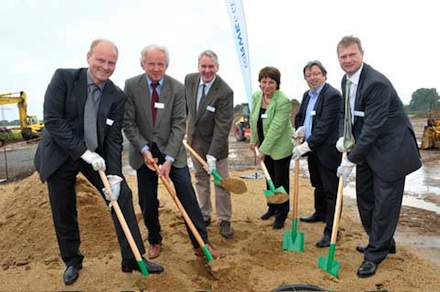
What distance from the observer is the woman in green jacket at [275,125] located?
4.43 metres

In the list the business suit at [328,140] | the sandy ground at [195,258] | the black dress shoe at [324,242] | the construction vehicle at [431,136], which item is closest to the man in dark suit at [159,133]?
the sandy ground at [195,258]

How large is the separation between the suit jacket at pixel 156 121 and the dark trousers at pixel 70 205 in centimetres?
49

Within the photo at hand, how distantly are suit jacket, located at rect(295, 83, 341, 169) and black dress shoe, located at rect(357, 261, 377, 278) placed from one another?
1.07m

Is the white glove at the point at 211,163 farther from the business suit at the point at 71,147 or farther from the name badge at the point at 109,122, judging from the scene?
the name badge at the point at 109,122

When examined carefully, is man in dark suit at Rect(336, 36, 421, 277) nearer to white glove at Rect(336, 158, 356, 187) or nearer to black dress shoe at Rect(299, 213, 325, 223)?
white glove at Rect(336, 158, 356, 187)

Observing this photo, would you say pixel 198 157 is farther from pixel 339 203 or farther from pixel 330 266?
pixel 330 266

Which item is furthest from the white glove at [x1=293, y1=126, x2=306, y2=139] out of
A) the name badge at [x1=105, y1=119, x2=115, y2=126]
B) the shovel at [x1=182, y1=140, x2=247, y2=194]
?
the name badge at [x1=105, y1=119, x2=115, y2=126]

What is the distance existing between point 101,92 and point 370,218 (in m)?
2.64

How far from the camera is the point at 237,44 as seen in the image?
7152 mm

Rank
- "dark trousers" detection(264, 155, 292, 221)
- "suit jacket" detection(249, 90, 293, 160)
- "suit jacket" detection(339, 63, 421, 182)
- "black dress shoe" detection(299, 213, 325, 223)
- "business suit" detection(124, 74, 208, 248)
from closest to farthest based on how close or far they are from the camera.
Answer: "suit jacket" detection(339, 63, 421, 182) → "business suit" detection(124, 74, 208, 248) → "suit jacket" detection(249, 90, 293, 160) → "dark trousers" detection(264, 155, 292, 221) → "black dress shoe" detection(299, 213, 325, 223)

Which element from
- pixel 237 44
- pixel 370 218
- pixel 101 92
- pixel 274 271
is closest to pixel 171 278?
pixel 274 271

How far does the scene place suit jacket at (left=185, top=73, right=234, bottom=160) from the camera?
413 centimetres

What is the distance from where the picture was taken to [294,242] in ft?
13.1

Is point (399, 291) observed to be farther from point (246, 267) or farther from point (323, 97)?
point (323, 97)
